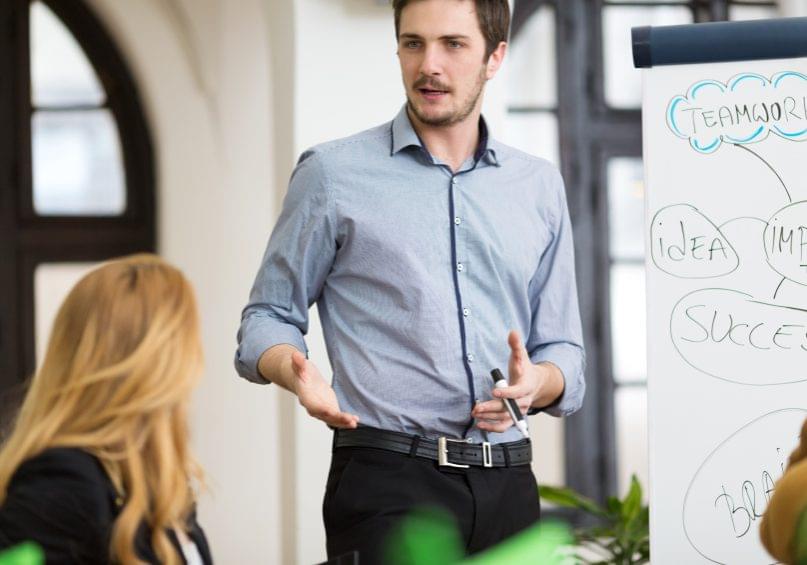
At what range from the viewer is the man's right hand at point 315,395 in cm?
228

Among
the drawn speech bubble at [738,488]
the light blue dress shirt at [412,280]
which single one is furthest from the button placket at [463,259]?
the drawn speech bubble at [738,488]

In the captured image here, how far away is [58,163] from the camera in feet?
19.9

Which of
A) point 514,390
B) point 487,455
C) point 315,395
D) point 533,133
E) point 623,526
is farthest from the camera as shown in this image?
point 533,133

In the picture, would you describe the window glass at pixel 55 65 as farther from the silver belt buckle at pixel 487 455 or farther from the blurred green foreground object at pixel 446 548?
the blurred green foreground object at pixel 446 548

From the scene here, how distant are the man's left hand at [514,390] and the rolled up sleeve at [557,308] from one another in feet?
0.55

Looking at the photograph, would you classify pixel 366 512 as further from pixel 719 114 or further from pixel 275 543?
pixel 275 543

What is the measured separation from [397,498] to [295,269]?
1.63 feet

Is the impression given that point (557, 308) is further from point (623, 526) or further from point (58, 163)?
point (58, 163)

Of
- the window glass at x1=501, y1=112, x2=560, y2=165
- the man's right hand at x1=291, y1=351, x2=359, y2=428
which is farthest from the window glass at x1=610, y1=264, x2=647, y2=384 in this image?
the man's right hand at x1=291, y1=351, x2=359, y2=428

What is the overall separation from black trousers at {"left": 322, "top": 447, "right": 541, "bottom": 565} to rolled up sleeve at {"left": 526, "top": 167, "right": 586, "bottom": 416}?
29 cm

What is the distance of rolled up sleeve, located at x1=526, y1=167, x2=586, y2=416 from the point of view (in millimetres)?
2729

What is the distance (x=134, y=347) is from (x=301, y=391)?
0.41m

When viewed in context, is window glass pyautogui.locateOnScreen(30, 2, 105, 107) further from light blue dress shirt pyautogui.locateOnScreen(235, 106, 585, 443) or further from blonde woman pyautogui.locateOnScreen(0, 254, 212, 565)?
blonde woman pyautogui.locateOnScreen(0, 254, 212, 565)

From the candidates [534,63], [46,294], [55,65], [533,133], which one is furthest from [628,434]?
[55,65]
